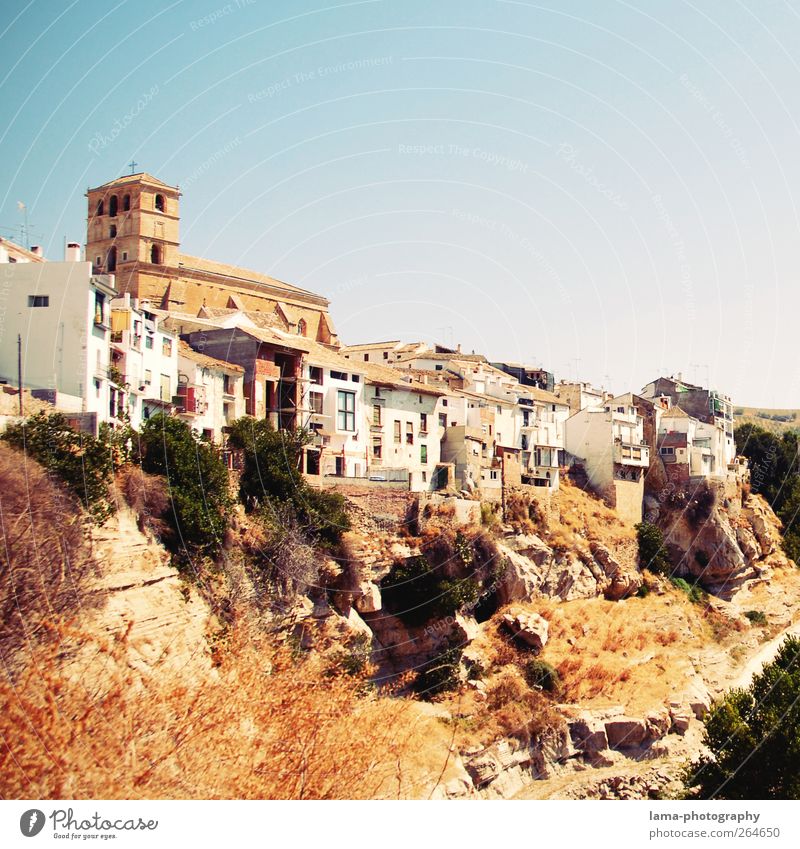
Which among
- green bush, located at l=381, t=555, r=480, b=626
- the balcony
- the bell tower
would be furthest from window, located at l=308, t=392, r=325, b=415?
the bell tower

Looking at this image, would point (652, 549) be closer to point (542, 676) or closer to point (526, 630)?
point (526, 630)

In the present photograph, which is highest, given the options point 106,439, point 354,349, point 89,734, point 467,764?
point 354,349

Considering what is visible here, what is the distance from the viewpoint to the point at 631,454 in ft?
177

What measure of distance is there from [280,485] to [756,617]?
100 ft

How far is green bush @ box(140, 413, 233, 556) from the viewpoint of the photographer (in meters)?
29.8

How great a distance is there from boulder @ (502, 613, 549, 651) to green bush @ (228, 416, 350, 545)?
311 inches

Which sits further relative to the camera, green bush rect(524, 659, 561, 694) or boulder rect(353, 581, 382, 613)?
green bush rect(524, 659, 561, 694)

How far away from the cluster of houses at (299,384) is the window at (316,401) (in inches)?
3.9

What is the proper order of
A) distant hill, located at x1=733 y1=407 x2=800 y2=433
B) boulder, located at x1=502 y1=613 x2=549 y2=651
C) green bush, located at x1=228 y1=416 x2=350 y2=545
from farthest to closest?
distant hill, located at x1=733 y1=407 x2=800 y2=433 → boulder, located at x1=502 y1=613 x2=549 y2=651 → green bush, located at x1=228 y1=416 x2=350 y2=545

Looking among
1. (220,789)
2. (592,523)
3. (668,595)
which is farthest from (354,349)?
(220,789)

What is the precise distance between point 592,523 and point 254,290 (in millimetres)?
25842

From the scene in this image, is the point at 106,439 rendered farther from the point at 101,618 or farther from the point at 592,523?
the point at 592,523

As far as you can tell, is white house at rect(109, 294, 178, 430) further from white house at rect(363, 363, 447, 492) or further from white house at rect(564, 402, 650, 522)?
white house at rect(564, 402, 650, 522)

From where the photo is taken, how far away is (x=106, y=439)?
2833 cm
